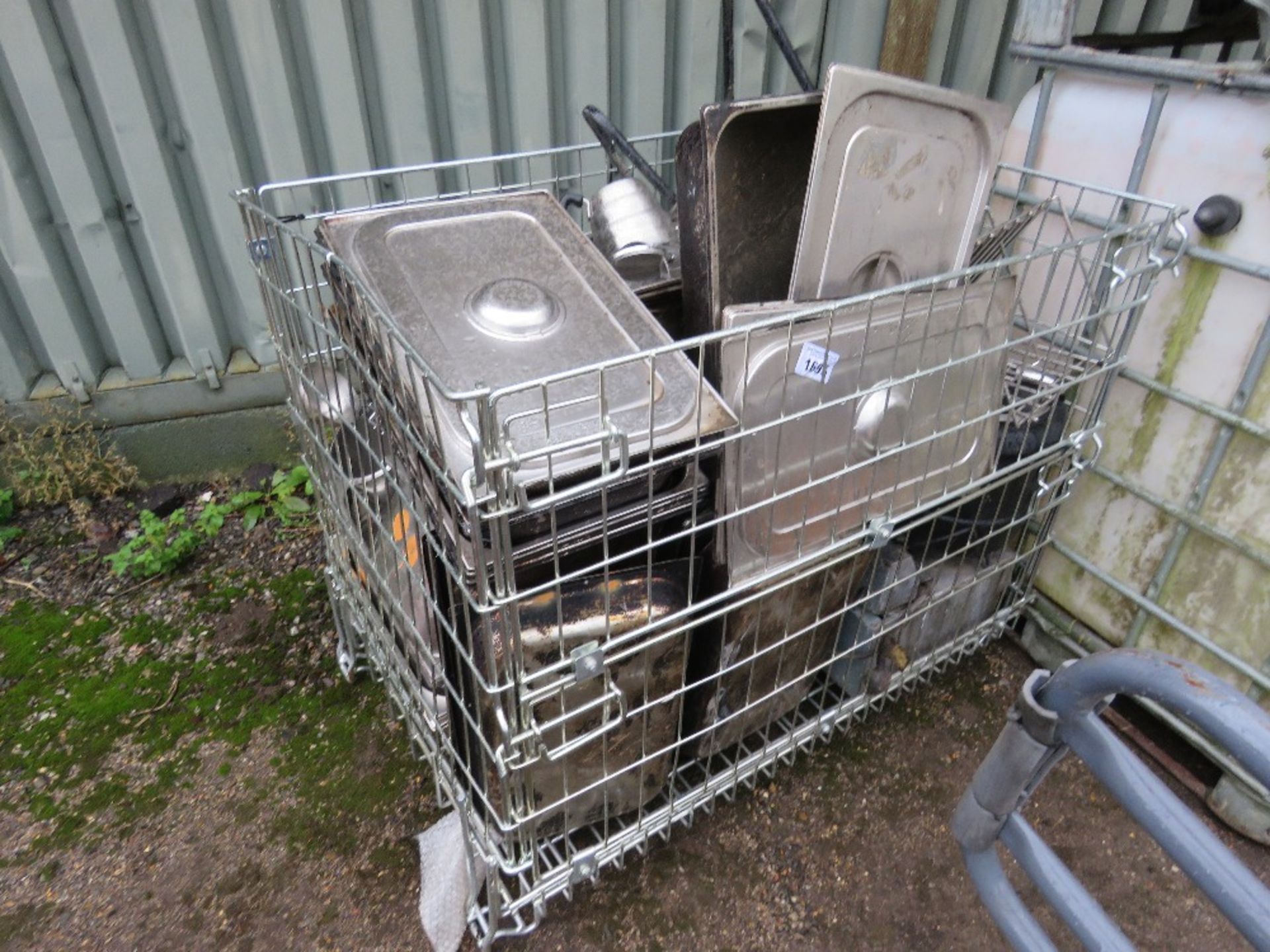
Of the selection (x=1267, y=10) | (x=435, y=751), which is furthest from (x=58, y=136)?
(x=1267, y=10)

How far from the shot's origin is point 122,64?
2031 millimetres

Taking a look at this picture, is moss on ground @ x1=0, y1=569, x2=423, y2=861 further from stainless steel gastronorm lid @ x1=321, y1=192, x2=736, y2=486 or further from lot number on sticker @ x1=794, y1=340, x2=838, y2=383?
lot number on sticker @ x1=794, y1=340, x2=838, y2=383

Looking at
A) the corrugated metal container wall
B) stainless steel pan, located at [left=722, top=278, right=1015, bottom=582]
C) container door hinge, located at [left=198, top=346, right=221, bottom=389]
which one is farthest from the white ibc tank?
container door hinge, located at [left=198, top=346, right=221, bottom=389]

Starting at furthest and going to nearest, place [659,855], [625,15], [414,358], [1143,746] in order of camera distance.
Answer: [625,15] < [1143,746] < [659,855] < [414,358]

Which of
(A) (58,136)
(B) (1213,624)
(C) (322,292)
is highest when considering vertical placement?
(A) (58,136)

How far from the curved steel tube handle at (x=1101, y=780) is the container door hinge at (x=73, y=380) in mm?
2459

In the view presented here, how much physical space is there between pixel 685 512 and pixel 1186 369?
1007mm

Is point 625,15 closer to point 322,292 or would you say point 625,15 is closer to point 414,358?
point 322,292

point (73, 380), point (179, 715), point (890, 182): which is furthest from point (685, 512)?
point (73, 380)

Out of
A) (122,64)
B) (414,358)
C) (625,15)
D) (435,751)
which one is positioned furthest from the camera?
(625,15)

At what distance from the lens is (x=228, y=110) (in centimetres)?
216

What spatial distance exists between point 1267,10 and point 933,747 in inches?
54.9

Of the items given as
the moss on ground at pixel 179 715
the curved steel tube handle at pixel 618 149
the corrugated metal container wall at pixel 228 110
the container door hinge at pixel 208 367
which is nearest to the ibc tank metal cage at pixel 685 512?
the moss on ground at pixel 179 715

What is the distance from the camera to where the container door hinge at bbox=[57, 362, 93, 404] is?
2.31 metres
